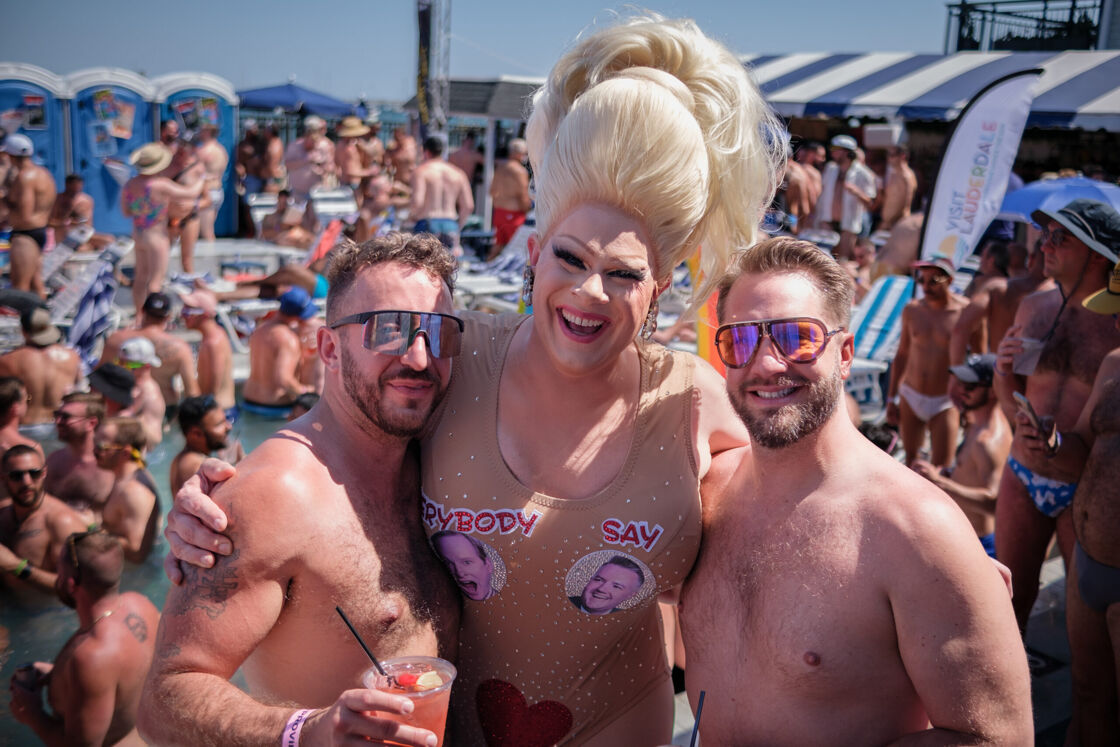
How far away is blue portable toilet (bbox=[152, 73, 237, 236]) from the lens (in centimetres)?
1484

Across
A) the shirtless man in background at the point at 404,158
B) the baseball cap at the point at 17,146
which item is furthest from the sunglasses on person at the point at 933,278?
the shirtless man in background at the point at 404,158

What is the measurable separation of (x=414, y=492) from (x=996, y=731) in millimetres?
1302

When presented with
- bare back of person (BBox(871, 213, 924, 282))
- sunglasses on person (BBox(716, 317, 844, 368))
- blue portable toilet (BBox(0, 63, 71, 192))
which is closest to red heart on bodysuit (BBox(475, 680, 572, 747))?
sunglasses on person (BBox(716, 317, 844, 368))

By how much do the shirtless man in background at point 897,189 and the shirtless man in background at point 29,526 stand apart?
11354mm

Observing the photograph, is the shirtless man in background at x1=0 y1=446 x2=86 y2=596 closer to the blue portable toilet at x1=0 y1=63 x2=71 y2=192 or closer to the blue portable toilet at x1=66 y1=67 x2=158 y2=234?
the blue portable toilet at x1=66 y1=67 x2=158 y2=234

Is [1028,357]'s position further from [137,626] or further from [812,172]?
[812,172]

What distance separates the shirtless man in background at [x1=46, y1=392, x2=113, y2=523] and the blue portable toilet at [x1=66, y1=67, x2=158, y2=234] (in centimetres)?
1025

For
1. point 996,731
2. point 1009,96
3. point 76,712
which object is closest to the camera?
point 996,731

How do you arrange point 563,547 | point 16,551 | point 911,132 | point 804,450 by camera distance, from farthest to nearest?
point 911,132, point 16,551, point 563,547, point 804,450

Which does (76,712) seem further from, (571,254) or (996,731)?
(996,731)

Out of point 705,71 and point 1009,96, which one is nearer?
point 705,71

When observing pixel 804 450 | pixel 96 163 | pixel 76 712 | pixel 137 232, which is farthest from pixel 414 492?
pixel 96 163

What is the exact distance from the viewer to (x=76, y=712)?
12.4 feet

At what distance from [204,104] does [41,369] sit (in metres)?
9.99
